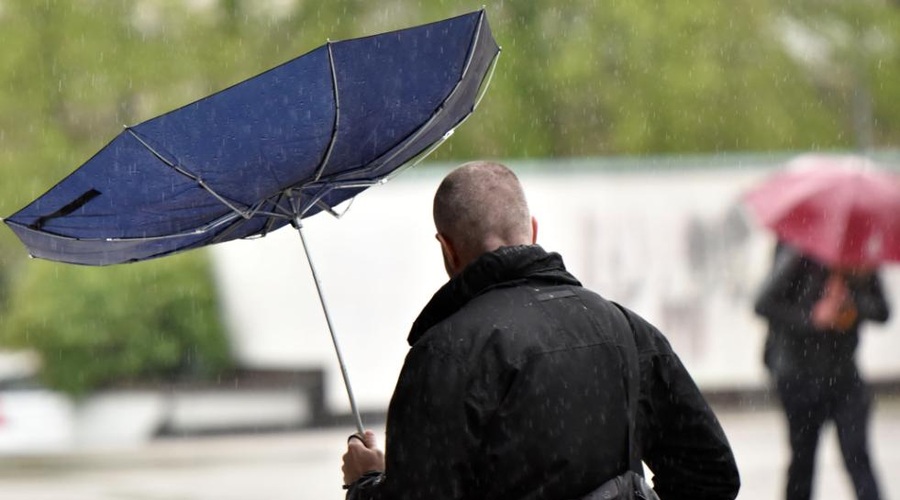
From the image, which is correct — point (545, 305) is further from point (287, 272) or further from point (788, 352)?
point (287, 272)

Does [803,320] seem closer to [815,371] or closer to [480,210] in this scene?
[815,371]

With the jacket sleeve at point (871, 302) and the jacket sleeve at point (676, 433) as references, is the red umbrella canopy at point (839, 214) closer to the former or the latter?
the jacket sleeve at point (871, 302)

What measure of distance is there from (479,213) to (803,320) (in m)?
4.99

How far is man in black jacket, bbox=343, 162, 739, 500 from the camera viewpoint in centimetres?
242

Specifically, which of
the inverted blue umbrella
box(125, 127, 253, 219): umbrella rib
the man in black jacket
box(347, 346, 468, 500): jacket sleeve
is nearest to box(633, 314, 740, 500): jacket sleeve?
the man in black jacket

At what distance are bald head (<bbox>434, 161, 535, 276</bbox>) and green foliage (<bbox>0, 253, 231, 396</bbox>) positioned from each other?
503 inches

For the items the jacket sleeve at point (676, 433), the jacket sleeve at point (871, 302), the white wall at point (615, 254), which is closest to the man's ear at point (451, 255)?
the jacket sleeve at point (676, 433)

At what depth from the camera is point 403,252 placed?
1347 cm

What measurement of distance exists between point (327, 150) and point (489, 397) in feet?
2.55

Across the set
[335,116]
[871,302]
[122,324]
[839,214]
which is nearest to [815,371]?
[871,302]

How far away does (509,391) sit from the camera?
8.02 feet

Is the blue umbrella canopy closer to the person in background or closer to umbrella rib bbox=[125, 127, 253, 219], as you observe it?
umbrella rib bbox=[125, 127, 253, 219]

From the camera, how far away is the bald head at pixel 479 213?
2.60 meters

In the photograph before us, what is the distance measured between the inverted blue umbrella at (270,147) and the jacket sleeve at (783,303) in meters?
4.40
